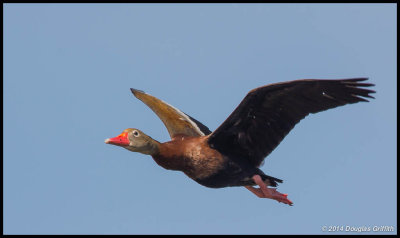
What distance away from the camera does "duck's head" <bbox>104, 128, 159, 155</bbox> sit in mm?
14234

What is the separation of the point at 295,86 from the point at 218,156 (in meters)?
1.92

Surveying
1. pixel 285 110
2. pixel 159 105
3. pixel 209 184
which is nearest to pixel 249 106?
pixel 285 110

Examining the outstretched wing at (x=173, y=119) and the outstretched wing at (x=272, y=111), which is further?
the outstretched wing at (x=173, y=119)

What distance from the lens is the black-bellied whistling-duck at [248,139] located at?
1377cm

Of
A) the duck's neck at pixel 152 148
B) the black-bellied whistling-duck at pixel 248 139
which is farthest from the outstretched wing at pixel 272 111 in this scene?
the duck's neck at pixel 152 148

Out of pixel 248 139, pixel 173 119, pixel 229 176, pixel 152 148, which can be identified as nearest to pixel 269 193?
pixel 229 176

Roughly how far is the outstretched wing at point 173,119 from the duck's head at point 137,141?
1.38 metres

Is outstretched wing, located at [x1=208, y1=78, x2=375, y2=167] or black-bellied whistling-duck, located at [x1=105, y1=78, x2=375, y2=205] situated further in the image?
black-bellied whistling-duck, located at [x1=105, y1=78, x2=375, y2=205]

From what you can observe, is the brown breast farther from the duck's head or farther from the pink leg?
the pink leg

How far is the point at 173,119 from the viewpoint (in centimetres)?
1602

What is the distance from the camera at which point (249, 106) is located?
14.1 meters

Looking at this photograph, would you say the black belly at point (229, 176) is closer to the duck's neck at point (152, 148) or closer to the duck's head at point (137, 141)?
the duck's neck at point (152, 148)

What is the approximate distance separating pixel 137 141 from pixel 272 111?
7.88 ft

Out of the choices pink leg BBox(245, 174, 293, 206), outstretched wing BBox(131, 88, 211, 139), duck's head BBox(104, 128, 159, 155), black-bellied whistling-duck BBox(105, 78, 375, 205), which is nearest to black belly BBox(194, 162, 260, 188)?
black-bellied whistling-duck BBox(105, 78, 375, 205)
